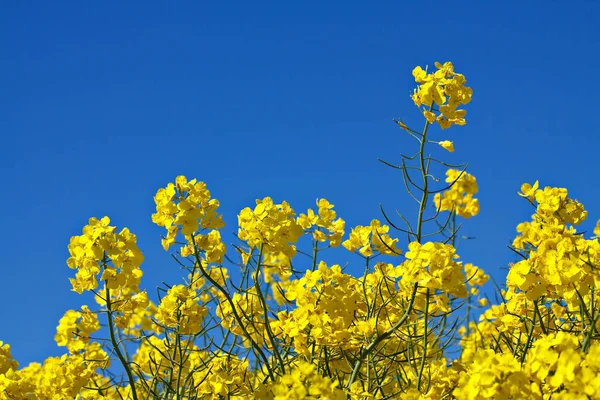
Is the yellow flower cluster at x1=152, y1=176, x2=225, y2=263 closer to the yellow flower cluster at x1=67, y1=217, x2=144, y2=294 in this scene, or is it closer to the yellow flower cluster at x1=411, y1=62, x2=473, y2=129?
the yellow flower cluster at x1=67, y1=217, x2=144, y2=294

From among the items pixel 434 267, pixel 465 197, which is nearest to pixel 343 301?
pixel 434 267

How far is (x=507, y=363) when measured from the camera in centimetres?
247

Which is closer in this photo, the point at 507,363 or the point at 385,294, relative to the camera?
the point at 507,363

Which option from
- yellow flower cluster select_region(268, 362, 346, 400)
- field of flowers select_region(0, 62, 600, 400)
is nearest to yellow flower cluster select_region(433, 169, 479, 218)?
field of flowers select_region(0, 62, 600, 400)

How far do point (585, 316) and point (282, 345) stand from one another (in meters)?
1.39

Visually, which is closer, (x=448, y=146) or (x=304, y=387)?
(x=304, y=387)

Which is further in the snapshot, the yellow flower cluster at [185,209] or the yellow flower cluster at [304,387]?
the yellow flower cluster at [185,209]

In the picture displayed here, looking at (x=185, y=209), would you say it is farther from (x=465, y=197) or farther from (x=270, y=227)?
(x=465, y=197)

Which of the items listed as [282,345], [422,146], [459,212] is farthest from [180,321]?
[459,212]

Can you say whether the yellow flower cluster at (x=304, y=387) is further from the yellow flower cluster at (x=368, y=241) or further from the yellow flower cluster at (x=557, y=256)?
the yellow flower cluster at (x=368, y=241)

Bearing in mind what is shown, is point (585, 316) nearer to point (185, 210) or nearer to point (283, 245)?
point (283, 245)

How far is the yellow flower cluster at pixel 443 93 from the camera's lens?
11.5ft

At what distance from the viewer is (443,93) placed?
11.5 feet

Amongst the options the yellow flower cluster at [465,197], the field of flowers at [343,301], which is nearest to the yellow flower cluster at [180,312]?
the field of flowers at [343,301]
